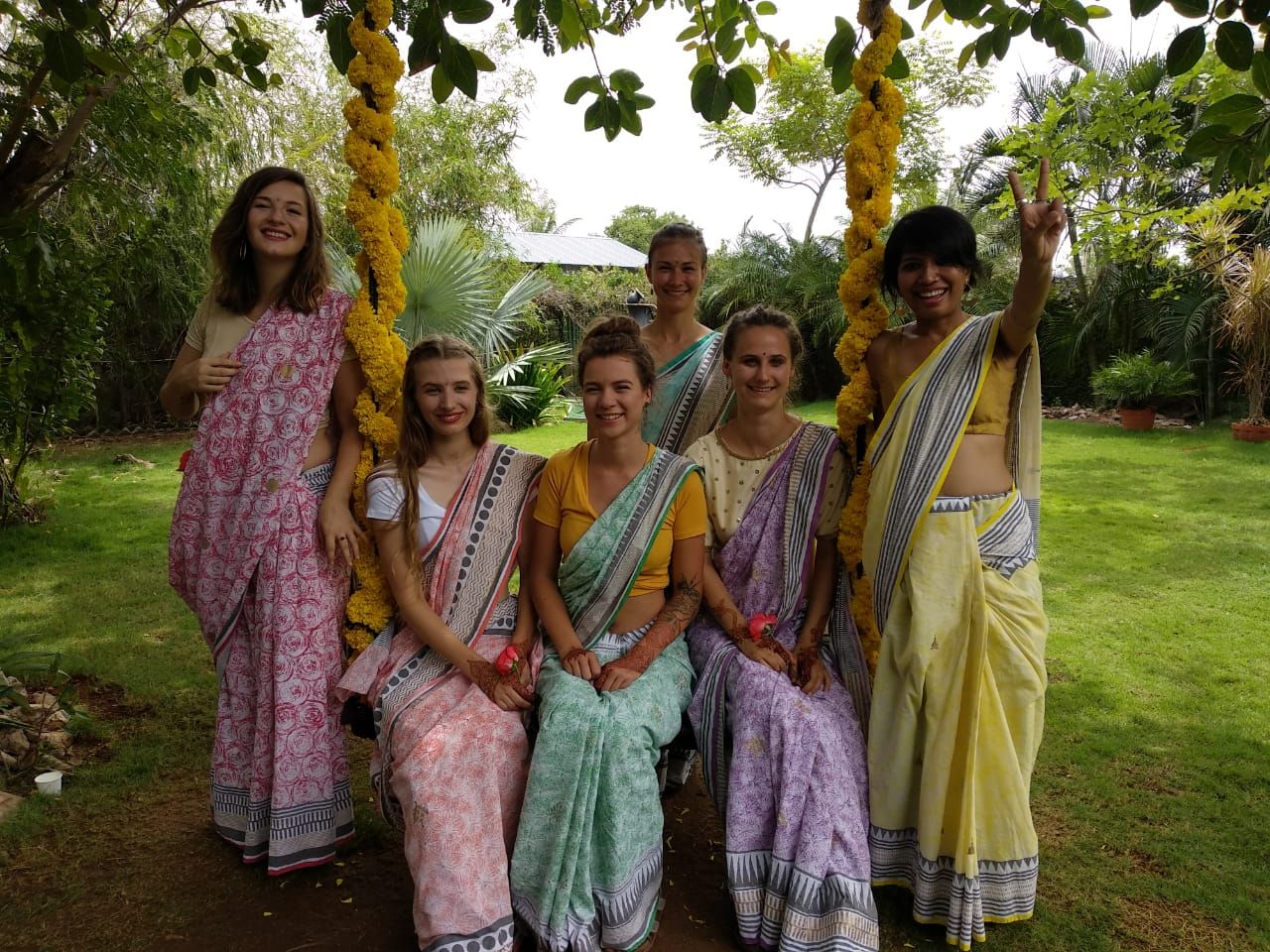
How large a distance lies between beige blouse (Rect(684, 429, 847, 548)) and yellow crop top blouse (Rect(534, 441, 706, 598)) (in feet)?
0.48

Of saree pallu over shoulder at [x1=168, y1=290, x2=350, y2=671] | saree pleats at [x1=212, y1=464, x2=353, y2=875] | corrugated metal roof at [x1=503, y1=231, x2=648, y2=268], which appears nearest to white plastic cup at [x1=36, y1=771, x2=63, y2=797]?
saree pleats at [x1=212, y1=464, x2=353, y2=875]

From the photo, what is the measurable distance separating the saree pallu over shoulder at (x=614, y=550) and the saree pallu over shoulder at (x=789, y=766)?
357mm

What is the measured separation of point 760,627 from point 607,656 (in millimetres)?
511

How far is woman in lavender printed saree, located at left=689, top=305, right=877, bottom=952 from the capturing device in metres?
2.58

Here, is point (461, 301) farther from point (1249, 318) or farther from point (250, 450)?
point (1249, 318)

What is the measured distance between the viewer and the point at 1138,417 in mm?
12375

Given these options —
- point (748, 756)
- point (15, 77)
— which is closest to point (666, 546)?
point (748, 756)

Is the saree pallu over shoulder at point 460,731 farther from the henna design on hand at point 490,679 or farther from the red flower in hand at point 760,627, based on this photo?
the red flower in hand at point 760,627

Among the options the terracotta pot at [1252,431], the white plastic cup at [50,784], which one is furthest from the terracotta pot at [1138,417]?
the white plastic cup at [50,784]

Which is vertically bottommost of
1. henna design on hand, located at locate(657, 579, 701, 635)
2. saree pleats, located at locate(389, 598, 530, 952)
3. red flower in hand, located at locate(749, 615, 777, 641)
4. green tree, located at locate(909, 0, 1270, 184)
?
saree pleats, located at locate(389, 598, 530, 952)

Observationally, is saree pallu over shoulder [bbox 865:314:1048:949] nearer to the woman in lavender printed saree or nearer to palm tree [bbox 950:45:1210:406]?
the woman in lavender printed saree

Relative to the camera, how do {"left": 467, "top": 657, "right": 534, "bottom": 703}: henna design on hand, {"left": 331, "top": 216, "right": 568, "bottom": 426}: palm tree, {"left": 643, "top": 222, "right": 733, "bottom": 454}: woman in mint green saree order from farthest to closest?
{"left": 331, "top": 216, "right": 568, "bottom": 426}: palm tree, {"left": 643, "top": 222, "right": 733, "bottom": 454}: woman in mint green saree, {"left": 467, "top": 657, "right": 534, "bottom": 703}: henna design on hand

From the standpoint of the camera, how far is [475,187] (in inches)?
685

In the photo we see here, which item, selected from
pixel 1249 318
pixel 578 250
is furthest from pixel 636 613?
pixel 578 250
